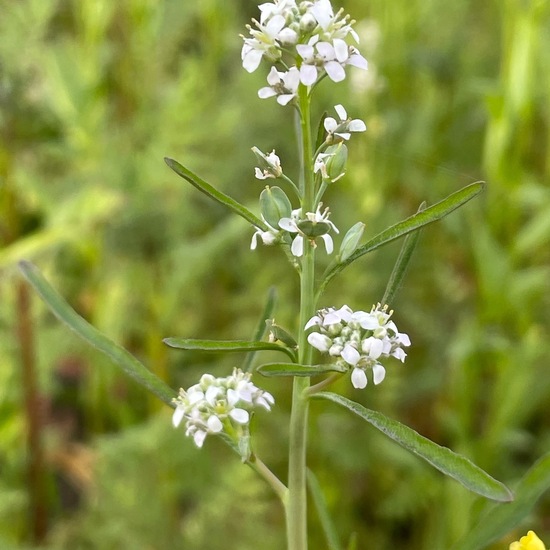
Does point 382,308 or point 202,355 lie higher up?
point 202,355

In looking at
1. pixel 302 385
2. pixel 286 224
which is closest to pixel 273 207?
pixel 286 224

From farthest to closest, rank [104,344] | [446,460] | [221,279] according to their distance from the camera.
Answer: [221,279] < [104,344] < [446,460]

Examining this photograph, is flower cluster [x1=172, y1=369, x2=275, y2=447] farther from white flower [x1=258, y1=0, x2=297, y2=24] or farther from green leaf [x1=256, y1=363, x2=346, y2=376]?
white flower [x1=258, y1=0, x2=297, y2=24]

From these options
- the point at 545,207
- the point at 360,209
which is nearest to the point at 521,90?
the point at 545,207

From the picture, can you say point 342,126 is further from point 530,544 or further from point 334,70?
point 530,544

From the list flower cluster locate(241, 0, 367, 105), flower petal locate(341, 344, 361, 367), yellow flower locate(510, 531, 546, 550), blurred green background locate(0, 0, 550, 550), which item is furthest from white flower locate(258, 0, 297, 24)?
blurred green background locate(0, 0, 550, 550)

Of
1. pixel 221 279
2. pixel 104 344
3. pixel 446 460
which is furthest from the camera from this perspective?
pixel 221 279

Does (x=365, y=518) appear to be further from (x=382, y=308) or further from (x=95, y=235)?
(x=382, y=308)
